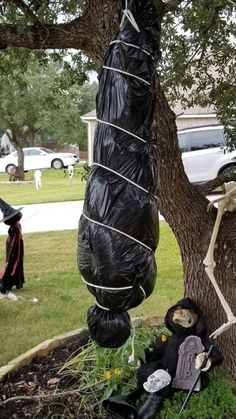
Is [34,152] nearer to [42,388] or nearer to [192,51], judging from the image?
[192,51]

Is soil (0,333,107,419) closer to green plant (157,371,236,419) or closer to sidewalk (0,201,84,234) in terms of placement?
green plant (157,371,236,419)

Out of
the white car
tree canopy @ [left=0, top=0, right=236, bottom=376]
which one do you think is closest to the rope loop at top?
tree canopy @ [left=0, top=0, right=236, bottom=376]

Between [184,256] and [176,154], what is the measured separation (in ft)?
2.45

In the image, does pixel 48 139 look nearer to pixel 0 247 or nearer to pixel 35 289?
pixel 0 247

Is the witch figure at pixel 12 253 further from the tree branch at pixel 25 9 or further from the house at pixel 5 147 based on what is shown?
the house at pixel 5 147

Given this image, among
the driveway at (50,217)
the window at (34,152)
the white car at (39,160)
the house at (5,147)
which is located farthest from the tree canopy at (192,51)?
the house at (5,147)

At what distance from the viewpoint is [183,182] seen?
3.15 meters

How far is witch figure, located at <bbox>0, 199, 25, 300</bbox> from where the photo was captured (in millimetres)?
5898

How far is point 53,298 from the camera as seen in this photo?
19.6 ft

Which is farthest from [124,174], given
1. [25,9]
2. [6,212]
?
[6,212]

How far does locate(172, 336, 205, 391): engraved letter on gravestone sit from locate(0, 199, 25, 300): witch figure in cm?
320

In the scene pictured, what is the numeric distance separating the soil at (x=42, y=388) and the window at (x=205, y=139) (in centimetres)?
939

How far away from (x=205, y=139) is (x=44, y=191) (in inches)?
255

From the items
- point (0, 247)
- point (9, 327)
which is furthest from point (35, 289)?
point (0, 247)
